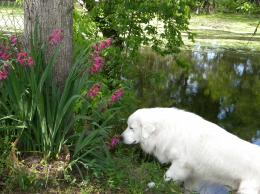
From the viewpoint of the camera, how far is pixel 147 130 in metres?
6.04

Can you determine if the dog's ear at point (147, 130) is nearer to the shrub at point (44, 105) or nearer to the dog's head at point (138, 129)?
the dog's head at point (138, 129)

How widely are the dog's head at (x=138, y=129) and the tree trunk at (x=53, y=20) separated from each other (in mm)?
1432

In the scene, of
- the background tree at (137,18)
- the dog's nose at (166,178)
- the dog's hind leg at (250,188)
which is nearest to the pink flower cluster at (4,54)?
the dog's nose at (166,178)

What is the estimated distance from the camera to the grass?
26.0 metres

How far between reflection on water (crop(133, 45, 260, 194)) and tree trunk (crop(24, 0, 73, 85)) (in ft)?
20.4

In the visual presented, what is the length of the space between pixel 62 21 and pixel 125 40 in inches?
215

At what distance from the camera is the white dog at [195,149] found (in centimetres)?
536

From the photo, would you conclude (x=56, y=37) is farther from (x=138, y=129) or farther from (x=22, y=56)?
(x=138, y=129)

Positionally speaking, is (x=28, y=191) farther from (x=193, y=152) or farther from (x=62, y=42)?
(x=193, y=152)

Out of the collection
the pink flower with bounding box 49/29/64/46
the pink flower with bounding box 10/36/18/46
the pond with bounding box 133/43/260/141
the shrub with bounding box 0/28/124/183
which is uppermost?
the pink flower with bounding box 49/29/64/46

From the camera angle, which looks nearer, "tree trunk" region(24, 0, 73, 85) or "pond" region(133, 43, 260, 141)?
"tree trunk" region(24, 0, 73, 85)

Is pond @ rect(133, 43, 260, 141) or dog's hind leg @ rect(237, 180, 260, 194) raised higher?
dog's hind leg @ rect(237, 180, 260, 194)

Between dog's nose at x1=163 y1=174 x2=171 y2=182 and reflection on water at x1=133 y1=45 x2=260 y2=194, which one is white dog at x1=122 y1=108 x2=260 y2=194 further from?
reflection on water at x1=133 y1=45 x2=260 y2=194

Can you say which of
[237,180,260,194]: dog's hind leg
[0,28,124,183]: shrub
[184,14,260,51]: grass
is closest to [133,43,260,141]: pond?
[184,14,260,51]: grass
